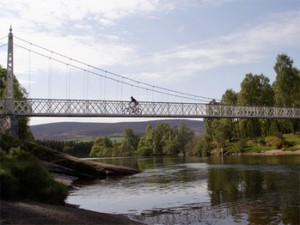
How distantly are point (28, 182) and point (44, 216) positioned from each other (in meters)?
5.48

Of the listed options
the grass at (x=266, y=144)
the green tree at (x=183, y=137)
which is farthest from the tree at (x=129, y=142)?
the grass at (x=266, y=144)

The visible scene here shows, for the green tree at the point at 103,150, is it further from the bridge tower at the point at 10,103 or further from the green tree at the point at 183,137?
the bridge tower at the point at 10,103

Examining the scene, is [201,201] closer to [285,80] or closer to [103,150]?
[285,80]

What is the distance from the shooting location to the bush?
20219mm

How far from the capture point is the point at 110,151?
18300 cm

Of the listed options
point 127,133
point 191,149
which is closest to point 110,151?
point 127,133

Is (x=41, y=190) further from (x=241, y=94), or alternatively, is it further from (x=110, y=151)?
(x=110, y=151)

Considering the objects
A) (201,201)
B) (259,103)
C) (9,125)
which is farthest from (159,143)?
(201,201)

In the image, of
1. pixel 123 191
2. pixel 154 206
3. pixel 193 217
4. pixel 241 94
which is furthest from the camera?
pixel 241 94

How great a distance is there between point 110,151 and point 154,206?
159m

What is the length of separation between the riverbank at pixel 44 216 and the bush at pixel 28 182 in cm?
147

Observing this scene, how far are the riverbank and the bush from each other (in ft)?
4.81

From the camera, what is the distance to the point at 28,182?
22156mm

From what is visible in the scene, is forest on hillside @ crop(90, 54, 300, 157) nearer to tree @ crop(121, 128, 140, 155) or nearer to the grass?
the grass
